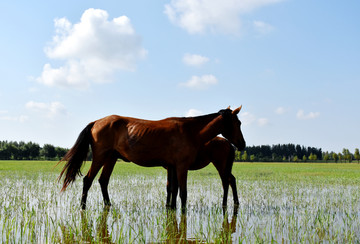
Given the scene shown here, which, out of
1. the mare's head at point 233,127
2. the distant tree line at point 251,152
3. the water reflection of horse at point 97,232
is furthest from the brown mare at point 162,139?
the distant tree line at point 251,152

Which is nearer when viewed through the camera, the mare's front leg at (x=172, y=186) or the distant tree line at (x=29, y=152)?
the mare's front leg at (x=172, y=186)

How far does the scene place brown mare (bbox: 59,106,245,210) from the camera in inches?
274

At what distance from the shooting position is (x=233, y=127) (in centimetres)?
725

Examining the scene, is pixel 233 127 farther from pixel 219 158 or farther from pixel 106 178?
pixel 106 178

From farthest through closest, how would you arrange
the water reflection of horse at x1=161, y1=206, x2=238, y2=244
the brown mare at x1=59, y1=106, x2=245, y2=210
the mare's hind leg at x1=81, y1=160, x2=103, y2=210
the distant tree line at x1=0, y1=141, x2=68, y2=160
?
the distant tree line at x1=0, y1=141, x2=68, y2=160 < the mare's hind leg at x1=81, y1=160, x2=103, y2=210 < the brown mare at x1=59, y1=106, x2=245, y2=210 < the water reflection of horse at x1=161, y1=206, x2=238, y2=244

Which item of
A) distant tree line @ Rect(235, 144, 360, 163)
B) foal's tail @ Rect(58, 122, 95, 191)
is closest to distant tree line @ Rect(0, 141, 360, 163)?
distant tree line @ Rect(235, 144, 360, 163)

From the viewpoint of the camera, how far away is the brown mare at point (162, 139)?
22.8ft

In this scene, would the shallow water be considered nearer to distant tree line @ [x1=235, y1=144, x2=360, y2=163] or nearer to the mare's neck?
the mare's neck

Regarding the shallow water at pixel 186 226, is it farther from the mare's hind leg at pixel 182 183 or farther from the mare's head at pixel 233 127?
the mare's head at pixel 233 127

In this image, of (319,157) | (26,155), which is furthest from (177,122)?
(319,157)

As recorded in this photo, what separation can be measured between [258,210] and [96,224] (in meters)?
4.35

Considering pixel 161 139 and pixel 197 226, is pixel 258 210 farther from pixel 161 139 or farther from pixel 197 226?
pixel 161 139

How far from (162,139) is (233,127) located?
1.82 meters

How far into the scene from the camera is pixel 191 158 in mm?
6918
